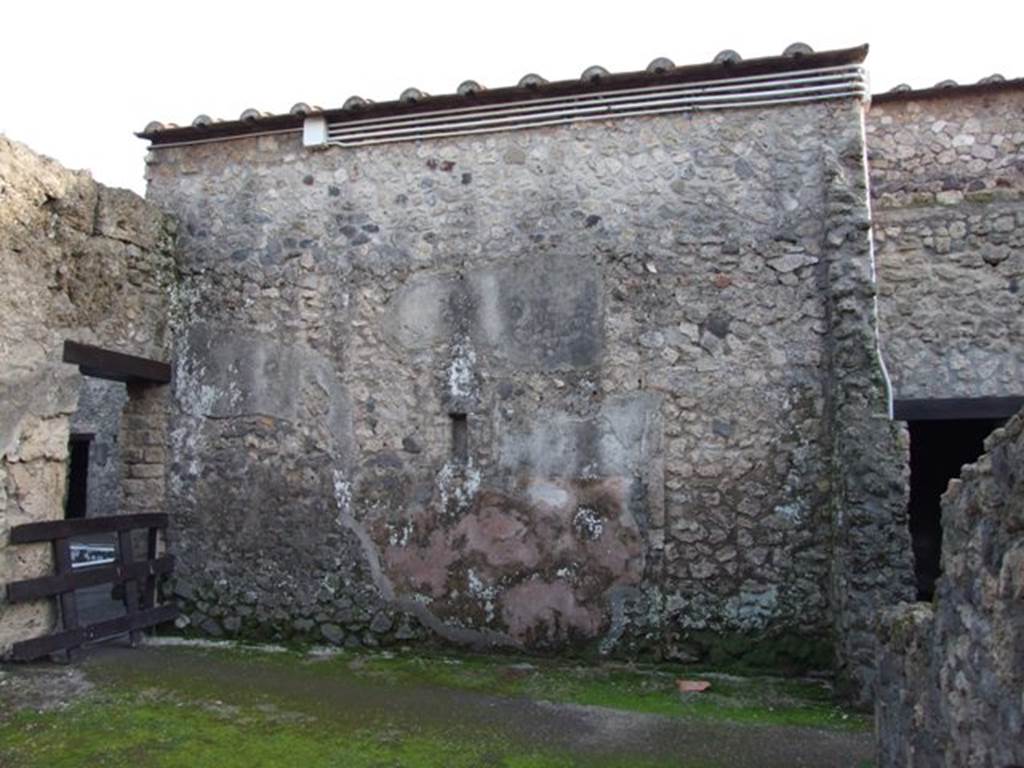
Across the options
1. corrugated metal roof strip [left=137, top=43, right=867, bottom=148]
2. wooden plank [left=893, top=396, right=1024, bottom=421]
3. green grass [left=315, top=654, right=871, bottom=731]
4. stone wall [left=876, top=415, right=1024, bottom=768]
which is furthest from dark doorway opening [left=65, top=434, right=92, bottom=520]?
stone wall [left=876, top=415, right=1024, bottom=768]

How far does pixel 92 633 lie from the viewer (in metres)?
5.62

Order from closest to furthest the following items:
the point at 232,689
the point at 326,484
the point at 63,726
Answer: the point at 63,726
the point at 232,689
the point at 326,484

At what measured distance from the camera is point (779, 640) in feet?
17.5

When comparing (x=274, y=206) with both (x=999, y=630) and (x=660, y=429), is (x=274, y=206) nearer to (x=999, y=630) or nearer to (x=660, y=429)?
(x=660, y=429)

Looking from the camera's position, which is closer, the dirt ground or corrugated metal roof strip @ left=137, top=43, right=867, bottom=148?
the dirt ground

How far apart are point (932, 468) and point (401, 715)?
17.1ft

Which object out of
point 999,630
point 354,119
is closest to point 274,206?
point 354,119

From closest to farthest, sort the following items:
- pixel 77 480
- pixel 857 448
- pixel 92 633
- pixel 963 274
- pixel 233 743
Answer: pixel 233 743
pixel 857 448
pixel 92 633
pixel 963 274
pixel 77 480

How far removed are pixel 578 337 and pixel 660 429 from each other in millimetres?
828

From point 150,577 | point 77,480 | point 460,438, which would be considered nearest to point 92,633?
point 150,577

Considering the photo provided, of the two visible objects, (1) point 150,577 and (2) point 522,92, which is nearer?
(2) point 522,92

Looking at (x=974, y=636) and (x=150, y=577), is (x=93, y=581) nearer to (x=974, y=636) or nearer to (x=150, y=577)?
(x=150, y=577)

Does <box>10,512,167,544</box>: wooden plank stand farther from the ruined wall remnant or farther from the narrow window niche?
the ruined wall remnant

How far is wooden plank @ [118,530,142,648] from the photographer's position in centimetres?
595
